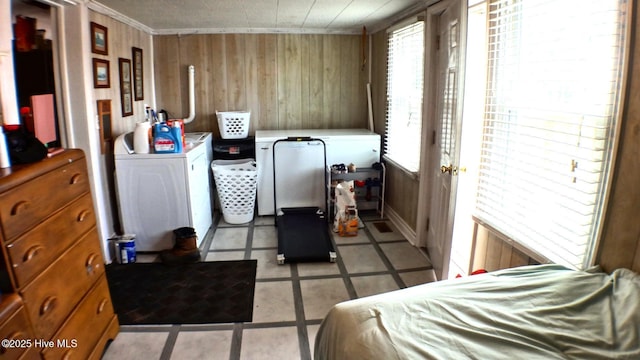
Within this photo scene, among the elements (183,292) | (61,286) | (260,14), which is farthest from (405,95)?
(61,286)

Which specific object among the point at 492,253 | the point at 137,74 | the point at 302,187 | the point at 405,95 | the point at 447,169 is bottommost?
the point at 492,253

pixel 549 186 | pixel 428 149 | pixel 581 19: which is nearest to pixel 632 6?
pixel 581 19

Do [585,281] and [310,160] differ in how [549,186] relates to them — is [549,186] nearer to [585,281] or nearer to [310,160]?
[585,281]

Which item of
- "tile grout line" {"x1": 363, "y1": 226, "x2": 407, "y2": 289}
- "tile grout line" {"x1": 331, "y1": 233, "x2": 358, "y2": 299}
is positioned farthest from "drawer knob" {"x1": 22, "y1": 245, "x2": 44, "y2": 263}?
"tile grout line" {"x1": 363, "y1": 226, "x2": 407, "y2": 289}

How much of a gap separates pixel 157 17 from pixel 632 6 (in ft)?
12.2

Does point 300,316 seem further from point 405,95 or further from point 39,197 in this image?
point 405,95

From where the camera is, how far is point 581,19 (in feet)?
5.80

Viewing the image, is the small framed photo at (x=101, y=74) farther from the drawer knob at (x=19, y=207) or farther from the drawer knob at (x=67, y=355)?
the drawer knob at (x=67, y=355)

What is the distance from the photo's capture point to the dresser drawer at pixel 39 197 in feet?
4.87

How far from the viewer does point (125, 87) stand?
3818 mm

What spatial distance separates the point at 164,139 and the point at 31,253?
186 centimetres

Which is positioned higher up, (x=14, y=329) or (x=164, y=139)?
(x=164, y=139)

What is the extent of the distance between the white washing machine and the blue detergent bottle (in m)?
0.06

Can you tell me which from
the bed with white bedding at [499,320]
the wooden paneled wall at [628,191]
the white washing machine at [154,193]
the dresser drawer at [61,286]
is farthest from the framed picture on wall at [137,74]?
the wooden paneled wall at [628,191]
